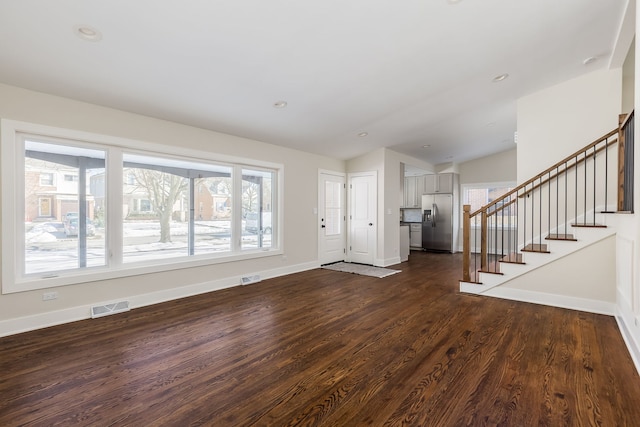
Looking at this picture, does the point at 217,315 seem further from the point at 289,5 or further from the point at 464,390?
the point at 289,5

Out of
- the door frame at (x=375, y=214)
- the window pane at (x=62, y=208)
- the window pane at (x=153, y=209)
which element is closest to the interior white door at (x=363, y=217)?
the door frame at (x=375, y=214)

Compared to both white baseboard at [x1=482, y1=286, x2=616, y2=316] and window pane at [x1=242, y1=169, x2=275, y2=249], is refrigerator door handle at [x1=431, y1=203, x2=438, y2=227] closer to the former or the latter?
white baseboard at [x1=482, y1=286, x2=616, y2=316]

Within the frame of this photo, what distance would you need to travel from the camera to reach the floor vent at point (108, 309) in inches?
133

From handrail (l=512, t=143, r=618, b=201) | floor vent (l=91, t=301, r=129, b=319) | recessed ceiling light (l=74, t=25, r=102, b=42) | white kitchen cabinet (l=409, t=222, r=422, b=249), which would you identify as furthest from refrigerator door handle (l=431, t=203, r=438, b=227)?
recessed ceiling light (l=74, t=25, r=102, b=42)

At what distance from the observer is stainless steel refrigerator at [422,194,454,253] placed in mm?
8500

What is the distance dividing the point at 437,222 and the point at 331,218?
12.3 feet

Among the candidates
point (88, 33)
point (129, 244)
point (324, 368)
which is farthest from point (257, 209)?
point (324, 368)

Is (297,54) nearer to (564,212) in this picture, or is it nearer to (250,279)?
(250,279)

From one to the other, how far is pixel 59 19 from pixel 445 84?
13.1 feet

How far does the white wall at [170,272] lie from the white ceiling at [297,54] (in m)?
0.20

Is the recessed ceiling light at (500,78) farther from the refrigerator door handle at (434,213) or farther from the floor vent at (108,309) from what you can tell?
the floor vent at (108,309)

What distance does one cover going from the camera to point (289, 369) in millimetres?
2268

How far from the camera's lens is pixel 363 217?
672cm

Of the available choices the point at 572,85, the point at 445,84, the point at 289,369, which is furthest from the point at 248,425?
the point at 572,85
